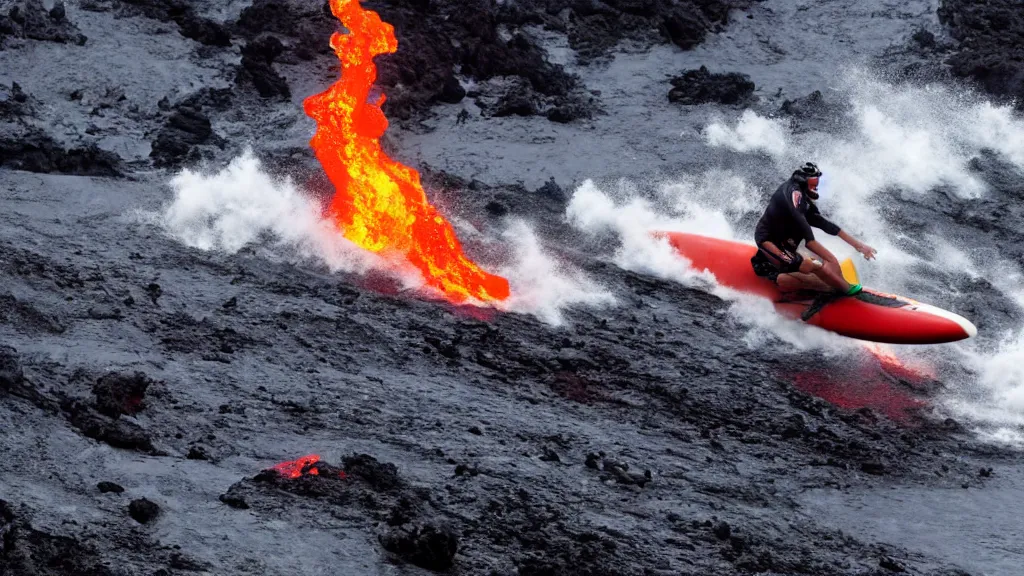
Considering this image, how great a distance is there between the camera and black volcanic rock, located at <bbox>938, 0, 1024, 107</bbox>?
17.7m

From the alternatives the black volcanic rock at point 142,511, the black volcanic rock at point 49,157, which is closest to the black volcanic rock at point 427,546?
the black volcanic rock at point 142,511

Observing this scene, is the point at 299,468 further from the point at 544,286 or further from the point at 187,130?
the point at 187,130

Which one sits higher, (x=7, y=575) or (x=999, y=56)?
(x=999, y=56)

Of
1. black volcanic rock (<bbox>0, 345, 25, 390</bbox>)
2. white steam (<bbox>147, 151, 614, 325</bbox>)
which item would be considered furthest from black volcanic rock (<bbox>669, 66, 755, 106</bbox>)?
black volcanic rock (<bbox>0, 345, 25, 390</bbox>)

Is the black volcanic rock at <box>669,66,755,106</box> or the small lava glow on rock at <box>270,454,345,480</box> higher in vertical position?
the black volcanic rock at <box>669,66,755,106</box>

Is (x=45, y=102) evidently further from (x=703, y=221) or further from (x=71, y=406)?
(x=703, y=221)

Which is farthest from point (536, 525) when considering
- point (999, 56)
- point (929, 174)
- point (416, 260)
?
point (999, 56)

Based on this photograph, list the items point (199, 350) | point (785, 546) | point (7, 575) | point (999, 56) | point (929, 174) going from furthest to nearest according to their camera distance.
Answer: point (999, 56), point (929, 174), point (199, 350), point (785, 546), point (7, 575)

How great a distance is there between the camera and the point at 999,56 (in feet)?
59.1

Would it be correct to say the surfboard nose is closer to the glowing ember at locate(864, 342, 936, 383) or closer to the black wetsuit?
the glowing ember at locate(864, 342, 936, 383)

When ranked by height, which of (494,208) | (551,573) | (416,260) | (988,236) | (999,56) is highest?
(999,56)

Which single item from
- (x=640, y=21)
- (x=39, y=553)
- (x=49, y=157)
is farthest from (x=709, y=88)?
(x=39, y=553)

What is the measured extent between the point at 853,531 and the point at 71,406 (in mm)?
6370

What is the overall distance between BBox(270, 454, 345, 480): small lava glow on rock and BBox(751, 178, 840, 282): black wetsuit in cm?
574
